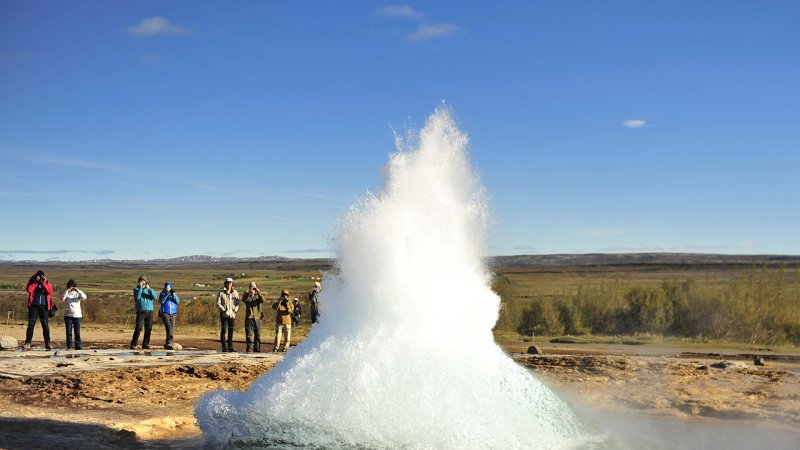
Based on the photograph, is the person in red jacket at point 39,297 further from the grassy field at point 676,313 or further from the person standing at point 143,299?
the grassy field at point 676,313

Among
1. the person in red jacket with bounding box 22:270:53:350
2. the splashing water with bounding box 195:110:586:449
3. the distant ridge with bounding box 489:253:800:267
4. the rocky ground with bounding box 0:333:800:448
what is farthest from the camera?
the distant ridge with bounding box 489:253:800:267

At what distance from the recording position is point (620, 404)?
11.0 metres

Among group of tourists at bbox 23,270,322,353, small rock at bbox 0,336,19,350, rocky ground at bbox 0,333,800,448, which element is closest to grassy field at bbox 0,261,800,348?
group of tourists at bbox 23,270,322,353

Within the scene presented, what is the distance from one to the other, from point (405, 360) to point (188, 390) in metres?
5.73

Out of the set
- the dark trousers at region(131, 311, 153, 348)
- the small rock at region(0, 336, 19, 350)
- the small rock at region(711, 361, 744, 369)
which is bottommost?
the small rock at region(711, 361, 744, 369)

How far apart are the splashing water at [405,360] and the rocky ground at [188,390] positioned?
2033mm

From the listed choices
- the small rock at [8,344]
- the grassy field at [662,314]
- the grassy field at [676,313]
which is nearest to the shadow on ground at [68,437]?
the small rock at [8,344]

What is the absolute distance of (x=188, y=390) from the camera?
11375 millimetres

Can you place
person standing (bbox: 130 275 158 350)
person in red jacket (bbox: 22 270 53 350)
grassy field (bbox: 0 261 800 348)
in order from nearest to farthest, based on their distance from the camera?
1. person in red jacket (bbox: 22 270 53 350)
2. person standing (bbox: 130 275 158 350)
3. grassy field (bbox: 0 261 800 348)

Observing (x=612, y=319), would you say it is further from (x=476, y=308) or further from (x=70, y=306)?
(x=476, y=308)

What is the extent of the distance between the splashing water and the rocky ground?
80.1 inches

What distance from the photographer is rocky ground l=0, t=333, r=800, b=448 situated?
880 centimetres

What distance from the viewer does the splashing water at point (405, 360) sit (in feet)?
21.4

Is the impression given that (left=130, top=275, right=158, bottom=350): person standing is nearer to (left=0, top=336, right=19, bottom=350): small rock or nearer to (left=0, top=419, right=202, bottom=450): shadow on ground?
(left=0, top=336, right=19, bottom=350): small rock
